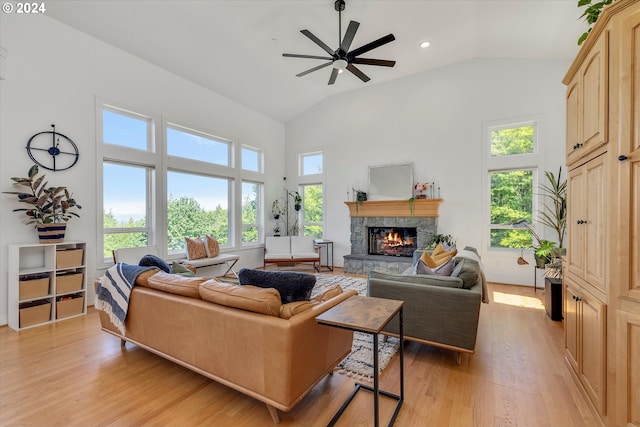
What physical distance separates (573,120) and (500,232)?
11.4ft

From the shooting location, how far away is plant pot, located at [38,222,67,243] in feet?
11.0

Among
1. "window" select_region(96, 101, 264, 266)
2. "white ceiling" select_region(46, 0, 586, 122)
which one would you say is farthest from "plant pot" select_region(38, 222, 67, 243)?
"white ceiling" select_region(46, 0, 586, 122)

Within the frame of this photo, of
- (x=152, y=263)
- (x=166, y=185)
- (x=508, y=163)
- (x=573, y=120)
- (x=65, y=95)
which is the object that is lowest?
(x=152, y=263)

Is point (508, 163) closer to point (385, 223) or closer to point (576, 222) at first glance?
point (385, 223)

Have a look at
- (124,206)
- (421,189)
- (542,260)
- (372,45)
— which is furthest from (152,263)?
(542,260)

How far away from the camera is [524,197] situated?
16.6 feet

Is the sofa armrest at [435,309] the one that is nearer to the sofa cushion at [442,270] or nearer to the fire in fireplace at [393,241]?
the sofa cushion at [442,270]

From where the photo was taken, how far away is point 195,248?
505 cm

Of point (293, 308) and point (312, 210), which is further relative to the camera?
point (312, 210)

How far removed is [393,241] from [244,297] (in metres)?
4.86

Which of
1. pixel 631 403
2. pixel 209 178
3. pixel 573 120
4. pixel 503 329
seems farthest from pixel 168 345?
pixel 209 178

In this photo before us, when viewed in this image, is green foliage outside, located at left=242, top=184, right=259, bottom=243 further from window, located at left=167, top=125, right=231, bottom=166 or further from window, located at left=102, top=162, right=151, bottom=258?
window, located at left=102, top=162, right=151, bottom=258

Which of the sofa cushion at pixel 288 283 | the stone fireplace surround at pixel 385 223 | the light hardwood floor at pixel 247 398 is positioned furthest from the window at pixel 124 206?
the stone fireplace surround at pixel 385 223

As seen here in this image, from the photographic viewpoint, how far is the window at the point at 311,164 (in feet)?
23.6
